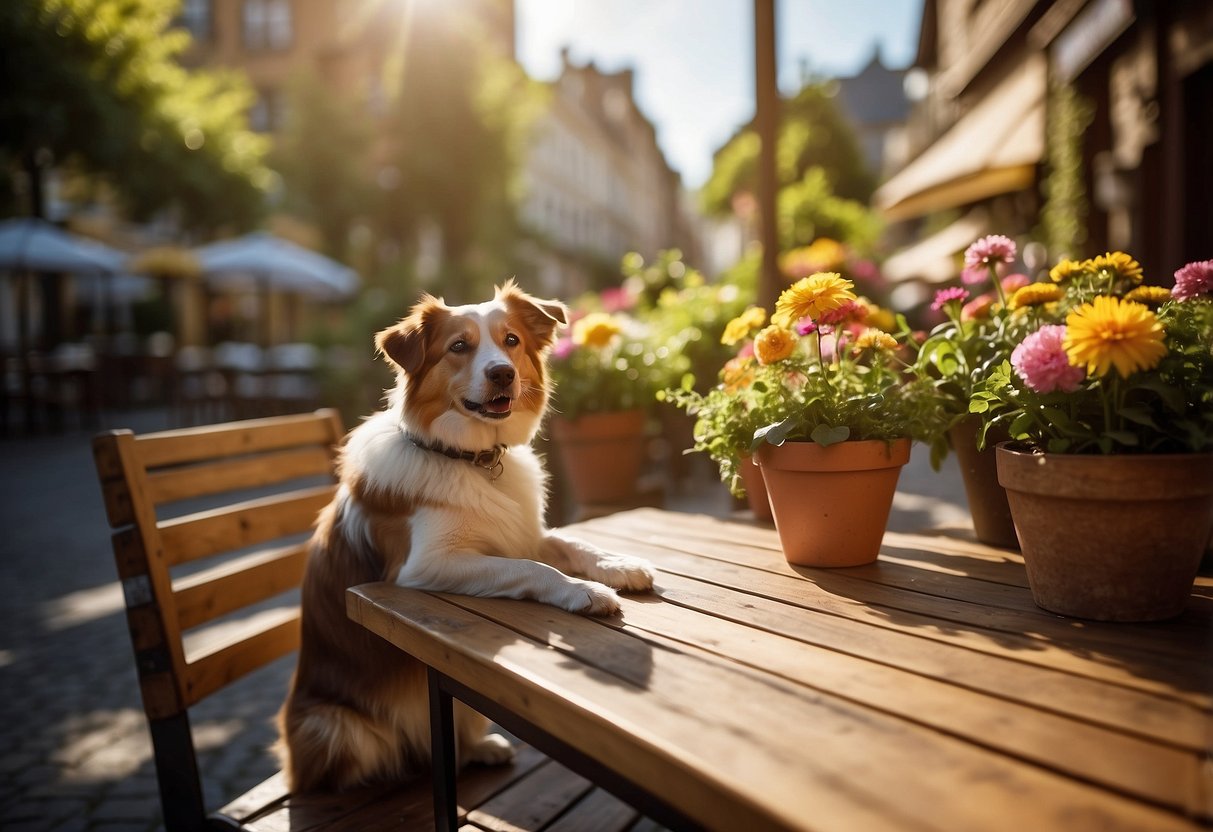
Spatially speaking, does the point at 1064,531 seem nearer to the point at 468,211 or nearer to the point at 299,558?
the point at 299,558

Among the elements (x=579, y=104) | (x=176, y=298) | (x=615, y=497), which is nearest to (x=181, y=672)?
(x=615, y=497)

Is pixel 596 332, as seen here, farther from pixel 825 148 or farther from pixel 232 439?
pixel 825 148

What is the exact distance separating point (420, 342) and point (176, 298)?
26567 mm

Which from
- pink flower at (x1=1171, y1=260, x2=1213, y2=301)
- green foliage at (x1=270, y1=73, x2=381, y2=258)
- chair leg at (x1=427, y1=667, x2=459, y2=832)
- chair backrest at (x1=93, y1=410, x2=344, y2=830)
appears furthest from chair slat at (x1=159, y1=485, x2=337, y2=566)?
green foliage at (x1=270, y1=73, x2=381, y2=258)

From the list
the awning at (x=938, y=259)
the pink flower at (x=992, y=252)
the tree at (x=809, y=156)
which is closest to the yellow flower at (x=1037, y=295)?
the pink flower at (x=992, y=252)

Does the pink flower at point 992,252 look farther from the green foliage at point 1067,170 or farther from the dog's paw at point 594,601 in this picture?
the green foliage at point 1067,170

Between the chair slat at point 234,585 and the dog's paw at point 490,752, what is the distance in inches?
30.0

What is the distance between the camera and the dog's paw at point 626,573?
1.72 m

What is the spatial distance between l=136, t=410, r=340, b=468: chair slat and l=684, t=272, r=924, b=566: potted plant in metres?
1.53

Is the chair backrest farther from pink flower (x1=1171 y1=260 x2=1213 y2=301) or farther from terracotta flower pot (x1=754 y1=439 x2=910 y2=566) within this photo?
pink flower (x1=1171 y1=260 x2=1213 y2=301)

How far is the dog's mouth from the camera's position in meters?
2.28

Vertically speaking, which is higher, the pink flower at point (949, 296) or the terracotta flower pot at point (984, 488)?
the pink flower at point (949, 296)

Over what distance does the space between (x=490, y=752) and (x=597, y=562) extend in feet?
2.52

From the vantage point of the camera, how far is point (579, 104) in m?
40.9
